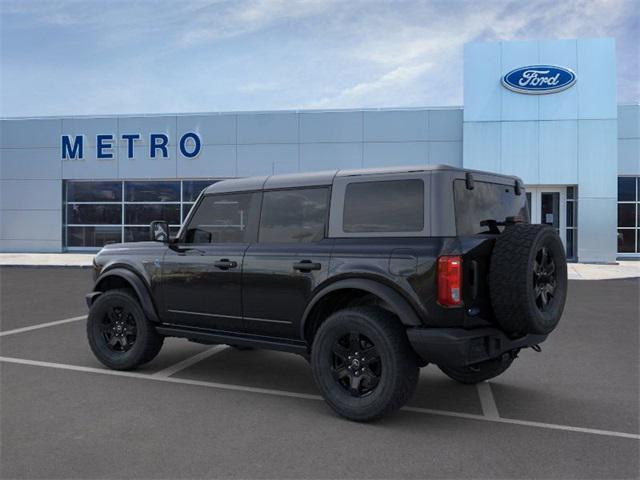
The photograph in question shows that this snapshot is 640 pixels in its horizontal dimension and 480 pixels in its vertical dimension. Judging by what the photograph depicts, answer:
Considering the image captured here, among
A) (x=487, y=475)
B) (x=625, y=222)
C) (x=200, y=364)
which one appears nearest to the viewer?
(x=487, y=475)

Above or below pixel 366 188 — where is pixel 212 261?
below

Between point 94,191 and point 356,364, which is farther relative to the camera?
point 94,191

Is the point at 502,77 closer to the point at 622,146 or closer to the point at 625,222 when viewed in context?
the point at 622,146

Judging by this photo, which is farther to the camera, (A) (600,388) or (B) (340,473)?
(A) (600,388)

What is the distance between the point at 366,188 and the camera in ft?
15.9

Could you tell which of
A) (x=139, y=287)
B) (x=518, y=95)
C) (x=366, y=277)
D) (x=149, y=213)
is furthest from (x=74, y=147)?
(x=366, y=277)

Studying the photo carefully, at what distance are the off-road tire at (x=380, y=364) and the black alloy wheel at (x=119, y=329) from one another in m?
2.40

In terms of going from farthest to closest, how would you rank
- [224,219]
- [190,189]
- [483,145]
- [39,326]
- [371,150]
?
[190,189] → [371,150] → [483,145] → [39,326] → [224,219]

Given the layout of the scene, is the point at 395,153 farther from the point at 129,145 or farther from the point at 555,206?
the point at 129,145

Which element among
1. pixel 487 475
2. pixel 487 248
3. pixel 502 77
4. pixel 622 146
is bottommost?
pixel 487 475

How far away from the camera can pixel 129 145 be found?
24.2 m

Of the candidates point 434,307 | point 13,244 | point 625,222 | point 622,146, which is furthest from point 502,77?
point 13,244

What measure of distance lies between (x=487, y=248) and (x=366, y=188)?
3.50ft

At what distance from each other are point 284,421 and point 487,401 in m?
1.80
